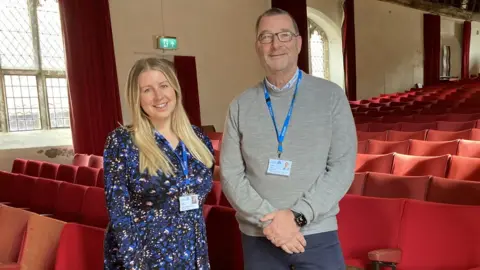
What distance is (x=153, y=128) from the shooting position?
116 cm

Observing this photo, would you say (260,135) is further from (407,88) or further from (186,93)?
(407,88)

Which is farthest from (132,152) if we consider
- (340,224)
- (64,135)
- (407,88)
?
(407,88)

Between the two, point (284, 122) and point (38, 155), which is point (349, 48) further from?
point (284, 122)

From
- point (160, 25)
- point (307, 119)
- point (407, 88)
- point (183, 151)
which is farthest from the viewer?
point (407, 88)

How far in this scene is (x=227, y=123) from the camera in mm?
1143

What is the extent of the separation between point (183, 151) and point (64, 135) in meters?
4.72

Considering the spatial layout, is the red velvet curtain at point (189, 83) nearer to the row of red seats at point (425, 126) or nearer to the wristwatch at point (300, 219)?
the row of red seats at point (425, 126)

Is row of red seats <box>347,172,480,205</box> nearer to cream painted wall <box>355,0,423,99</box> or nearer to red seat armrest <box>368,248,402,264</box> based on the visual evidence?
red seat armrest <box>368,248,402,264</box>

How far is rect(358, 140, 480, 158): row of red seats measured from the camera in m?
2.74

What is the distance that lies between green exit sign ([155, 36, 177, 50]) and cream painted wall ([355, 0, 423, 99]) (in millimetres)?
5027

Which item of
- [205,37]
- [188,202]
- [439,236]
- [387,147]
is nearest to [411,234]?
[439,236]

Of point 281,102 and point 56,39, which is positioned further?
point 56,39

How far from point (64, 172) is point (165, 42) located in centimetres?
280

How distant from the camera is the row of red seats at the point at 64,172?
3276 millimetres
